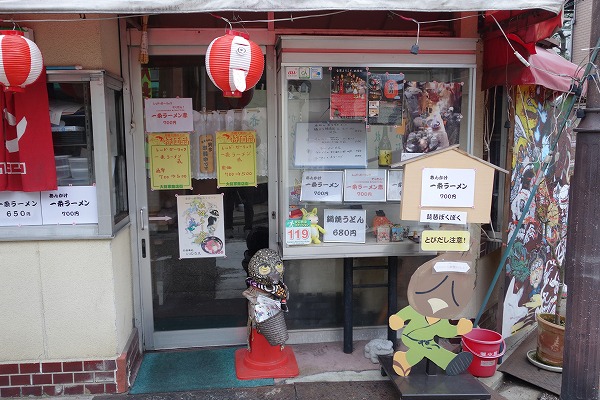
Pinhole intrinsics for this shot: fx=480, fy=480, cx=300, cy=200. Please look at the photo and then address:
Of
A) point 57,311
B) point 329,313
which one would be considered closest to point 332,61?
point 329,313

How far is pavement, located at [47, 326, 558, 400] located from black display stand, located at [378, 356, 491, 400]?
0.70ft

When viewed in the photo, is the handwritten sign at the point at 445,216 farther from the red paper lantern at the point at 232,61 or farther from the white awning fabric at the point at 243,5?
the red paper lantern at the point at 232,61

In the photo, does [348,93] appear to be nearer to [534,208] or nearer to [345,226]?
[345,226]

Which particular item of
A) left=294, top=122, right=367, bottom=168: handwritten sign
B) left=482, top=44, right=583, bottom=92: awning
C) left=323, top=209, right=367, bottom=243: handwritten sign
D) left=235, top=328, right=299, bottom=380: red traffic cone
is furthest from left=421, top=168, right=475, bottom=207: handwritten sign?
left=235, top=328, right=299, bottom=380: red traffic cone

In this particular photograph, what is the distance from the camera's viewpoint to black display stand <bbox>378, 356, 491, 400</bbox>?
376cm

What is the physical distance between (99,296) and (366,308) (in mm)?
2620

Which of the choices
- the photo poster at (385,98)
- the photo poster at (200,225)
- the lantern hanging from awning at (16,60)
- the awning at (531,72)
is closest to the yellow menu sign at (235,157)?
the photo poster at (200,225)

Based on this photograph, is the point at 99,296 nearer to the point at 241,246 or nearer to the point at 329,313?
the point at 241,246

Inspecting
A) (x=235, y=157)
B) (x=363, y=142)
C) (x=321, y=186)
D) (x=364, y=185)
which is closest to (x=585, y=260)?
(x=364, y=185)

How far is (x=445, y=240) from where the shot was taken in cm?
388

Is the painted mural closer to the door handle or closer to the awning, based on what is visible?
the awning

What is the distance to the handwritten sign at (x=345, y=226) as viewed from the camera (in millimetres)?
4520

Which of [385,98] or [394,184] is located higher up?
[385,98]

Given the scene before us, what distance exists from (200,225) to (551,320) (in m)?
3.49
